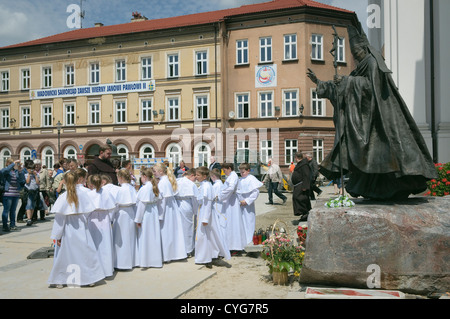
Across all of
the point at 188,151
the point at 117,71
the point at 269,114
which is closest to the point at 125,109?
the point at 117,71

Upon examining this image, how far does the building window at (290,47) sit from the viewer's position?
31.3 m

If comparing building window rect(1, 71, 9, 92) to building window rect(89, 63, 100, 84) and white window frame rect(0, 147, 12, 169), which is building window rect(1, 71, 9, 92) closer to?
white window frame rect(0, 147, 12, 169)

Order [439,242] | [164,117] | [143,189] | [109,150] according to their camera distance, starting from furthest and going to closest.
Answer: [164,117] < [109,150] < [143,189] < [439,242]

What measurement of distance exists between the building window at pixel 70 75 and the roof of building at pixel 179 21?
2.37 m

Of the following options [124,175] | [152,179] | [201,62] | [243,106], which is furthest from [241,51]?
[124,175]

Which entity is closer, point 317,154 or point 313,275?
point 313,275

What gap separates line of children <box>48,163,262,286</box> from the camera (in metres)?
6.07

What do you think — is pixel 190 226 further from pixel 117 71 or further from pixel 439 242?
pixel 117 71

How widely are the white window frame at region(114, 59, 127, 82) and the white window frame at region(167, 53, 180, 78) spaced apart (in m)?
3.97

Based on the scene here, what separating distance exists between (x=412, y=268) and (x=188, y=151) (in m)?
28.1

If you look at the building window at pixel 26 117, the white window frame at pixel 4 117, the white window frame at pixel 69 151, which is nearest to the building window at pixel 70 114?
the white window frame at pixel 69 151

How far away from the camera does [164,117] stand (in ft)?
111

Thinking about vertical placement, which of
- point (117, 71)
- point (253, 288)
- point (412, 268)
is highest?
point (117, 71)

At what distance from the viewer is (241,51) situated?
107 ft
